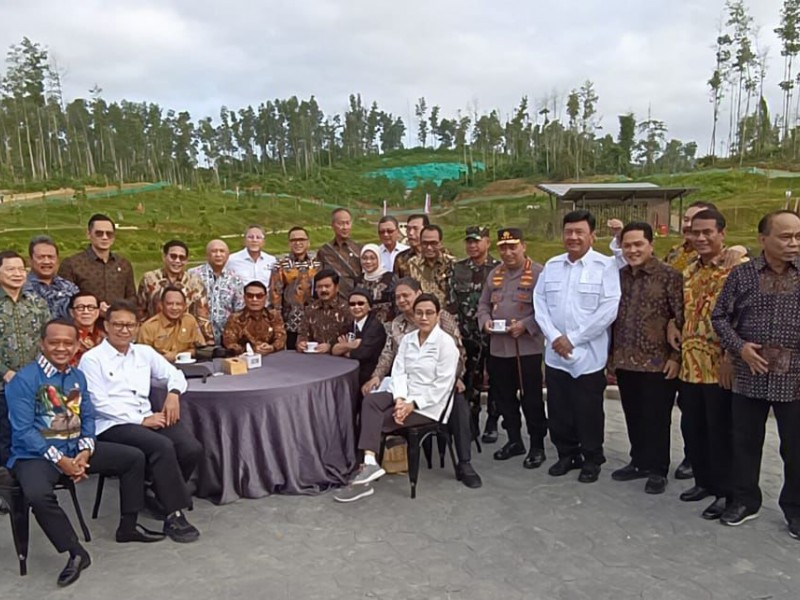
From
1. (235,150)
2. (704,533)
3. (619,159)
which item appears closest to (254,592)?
(704,533)

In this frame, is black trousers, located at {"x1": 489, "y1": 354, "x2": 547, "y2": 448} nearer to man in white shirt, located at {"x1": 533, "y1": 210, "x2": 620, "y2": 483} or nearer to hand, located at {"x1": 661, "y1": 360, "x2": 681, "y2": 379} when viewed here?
man in white shirt, located at {"x1": 533, "y1": 210, "x2": 620, "y2": 483}

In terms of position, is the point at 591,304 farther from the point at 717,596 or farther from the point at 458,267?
the point at 717,596

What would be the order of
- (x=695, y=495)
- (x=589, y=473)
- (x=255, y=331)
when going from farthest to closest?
1. (x=255, y=331)
2. (x=589, y=473)
3. (x=695, y=495)

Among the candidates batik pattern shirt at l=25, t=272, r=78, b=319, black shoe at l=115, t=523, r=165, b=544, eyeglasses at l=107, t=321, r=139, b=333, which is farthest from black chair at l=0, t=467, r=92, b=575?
batik pattern shirt at l=25, t=272, r=78, b=319

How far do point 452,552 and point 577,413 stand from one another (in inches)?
53.5

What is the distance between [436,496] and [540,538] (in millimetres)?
770

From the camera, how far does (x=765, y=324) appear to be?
300cm

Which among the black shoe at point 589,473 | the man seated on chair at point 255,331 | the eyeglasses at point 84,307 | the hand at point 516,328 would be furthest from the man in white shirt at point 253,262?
the black shoe at point 589,473

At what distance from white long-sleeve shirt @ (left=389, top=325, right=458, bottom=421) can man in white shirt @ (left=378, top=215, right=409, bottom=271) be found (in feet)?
4.91

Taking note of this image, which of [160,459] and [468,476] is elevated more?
[160,459]

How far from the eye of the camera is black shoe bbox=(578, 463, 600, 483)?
3.87 metres

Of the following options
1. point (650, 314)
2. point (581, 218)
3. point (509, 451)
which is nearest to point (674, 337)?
point (650, 314)

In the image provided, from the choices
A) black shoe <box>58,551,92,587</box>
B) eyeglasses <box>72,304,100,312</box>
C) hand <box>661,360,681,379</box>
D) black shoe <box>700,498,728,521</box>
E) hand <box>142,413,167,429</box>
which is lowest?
black shoe <box>700,498,728,521</box>

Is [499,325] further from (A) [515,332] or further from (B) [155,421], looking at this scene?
(B) [155,421]
